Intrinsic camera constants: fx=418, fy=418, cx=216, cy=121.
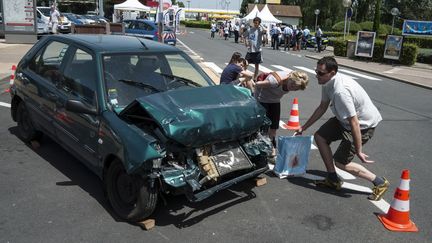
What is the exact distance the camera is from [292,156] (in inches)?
204

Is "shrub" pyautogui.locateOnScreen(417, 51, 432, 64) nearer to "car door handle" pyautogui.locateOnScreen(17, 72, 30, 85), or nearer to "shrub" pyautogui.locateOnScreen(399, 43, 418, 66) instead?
"shrub" pyautogui.locateOnScreen(399, 43, 418, 66)

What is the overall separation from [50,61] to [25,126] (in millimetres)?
1191

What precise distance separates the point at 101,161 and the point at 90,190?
67 cm

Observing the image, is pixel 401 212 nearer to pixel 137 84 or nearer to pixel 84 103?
pixel 137 84

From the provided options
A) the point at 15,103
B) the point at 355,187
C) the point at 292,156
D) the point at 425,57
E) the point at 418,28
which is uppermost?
the point at 418,28

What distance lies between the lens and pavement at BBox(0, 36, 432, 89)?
13394mm

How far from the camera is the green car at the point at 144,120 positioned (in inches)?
143

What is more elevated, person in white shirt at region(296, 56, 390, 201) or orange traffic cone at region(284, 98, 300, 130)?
person in white shirt at region(296, 56, 390, 201)

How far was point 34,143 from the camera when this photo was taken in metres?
5.80

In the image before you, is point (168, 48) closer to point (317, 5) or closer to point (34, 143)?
point (34, 143)

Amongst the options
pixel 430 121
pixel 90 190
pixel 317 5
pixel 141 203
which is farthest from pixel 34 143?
pixel 317 5

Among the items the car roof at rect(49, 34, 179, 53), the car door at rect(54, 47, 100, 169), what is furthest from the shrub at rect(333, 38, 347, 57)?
the car door at rect(54, 47, 100, 169)

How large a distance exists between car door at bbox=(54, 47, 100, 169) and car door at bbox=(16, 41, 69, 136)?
0.19 meters

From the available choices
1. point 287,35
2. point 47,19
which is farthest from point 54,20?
point 287,35
